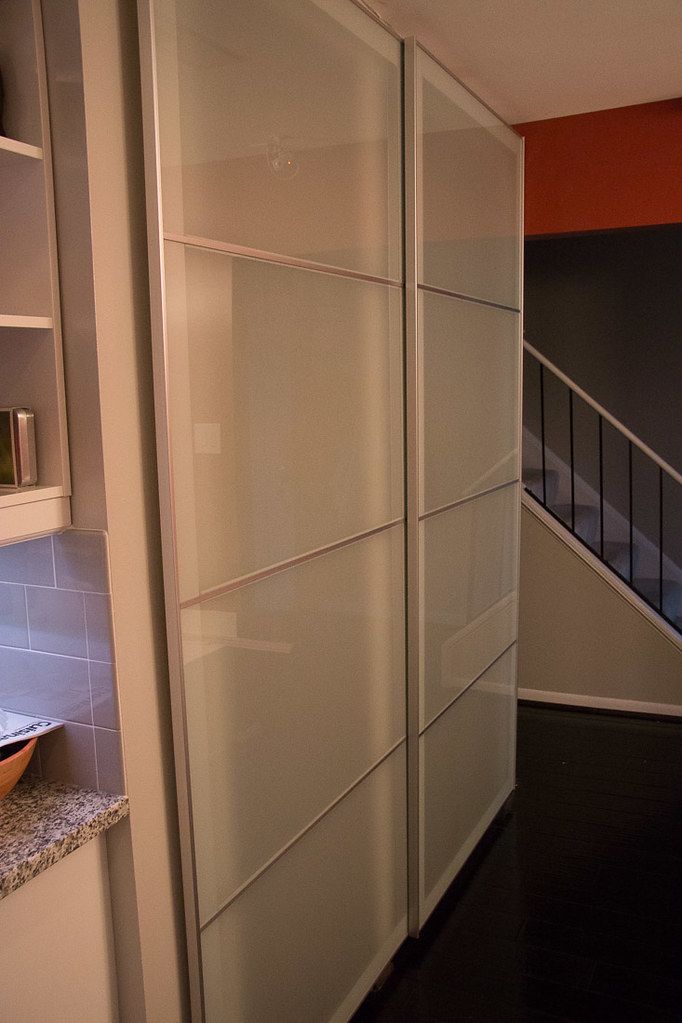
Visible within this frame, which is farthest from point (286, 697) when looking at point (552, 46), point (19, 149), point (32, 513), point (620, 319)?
point (620, 319)

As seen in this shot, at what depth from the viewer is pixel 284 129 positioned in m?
1.89

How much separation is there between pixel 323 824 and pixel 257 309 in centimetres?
122

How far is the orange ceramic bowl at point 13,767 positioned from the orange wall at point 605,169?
298cm

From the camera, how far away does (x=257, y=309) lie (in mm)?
1834

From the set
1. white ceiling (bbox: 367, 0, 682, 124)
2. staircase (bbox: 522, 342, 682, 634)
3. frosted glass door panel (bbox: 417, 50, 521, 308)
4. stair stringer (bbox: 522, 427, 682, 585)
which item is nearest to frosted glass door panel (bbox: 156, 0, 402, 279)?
frosted glass door panel (bbox: 417, 50, 521, 308)

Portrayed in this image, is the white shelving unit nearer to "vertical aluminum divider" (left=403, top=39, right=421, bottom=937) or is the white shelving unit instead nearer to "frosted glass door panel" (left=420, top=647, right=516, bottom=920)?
"vertical aluminum divider" (left=403, top=39, right=421, bottom=937)

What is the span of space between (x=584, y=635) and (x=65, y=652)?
309 cm

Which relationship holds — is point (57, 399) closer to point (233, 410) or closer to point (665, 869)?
point (233, 410)

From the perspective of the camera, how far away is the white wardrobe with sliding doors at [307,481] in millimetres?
1654

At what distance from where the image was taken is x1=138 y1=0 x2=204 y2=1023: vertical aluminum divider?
1.50 m

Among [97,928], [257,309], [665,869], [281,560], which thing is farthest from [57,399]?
[665,869]

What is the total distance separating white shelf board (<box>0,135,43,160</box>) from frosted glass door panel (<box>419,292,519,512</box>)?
1.21m

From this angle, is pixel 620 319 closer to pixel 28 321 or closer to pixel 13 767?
pixel 28 321

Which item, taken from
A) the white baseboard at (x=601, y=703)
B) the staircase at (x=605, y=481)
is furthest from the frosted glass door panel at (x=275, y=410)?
the staircase at (x=605, y=481)
